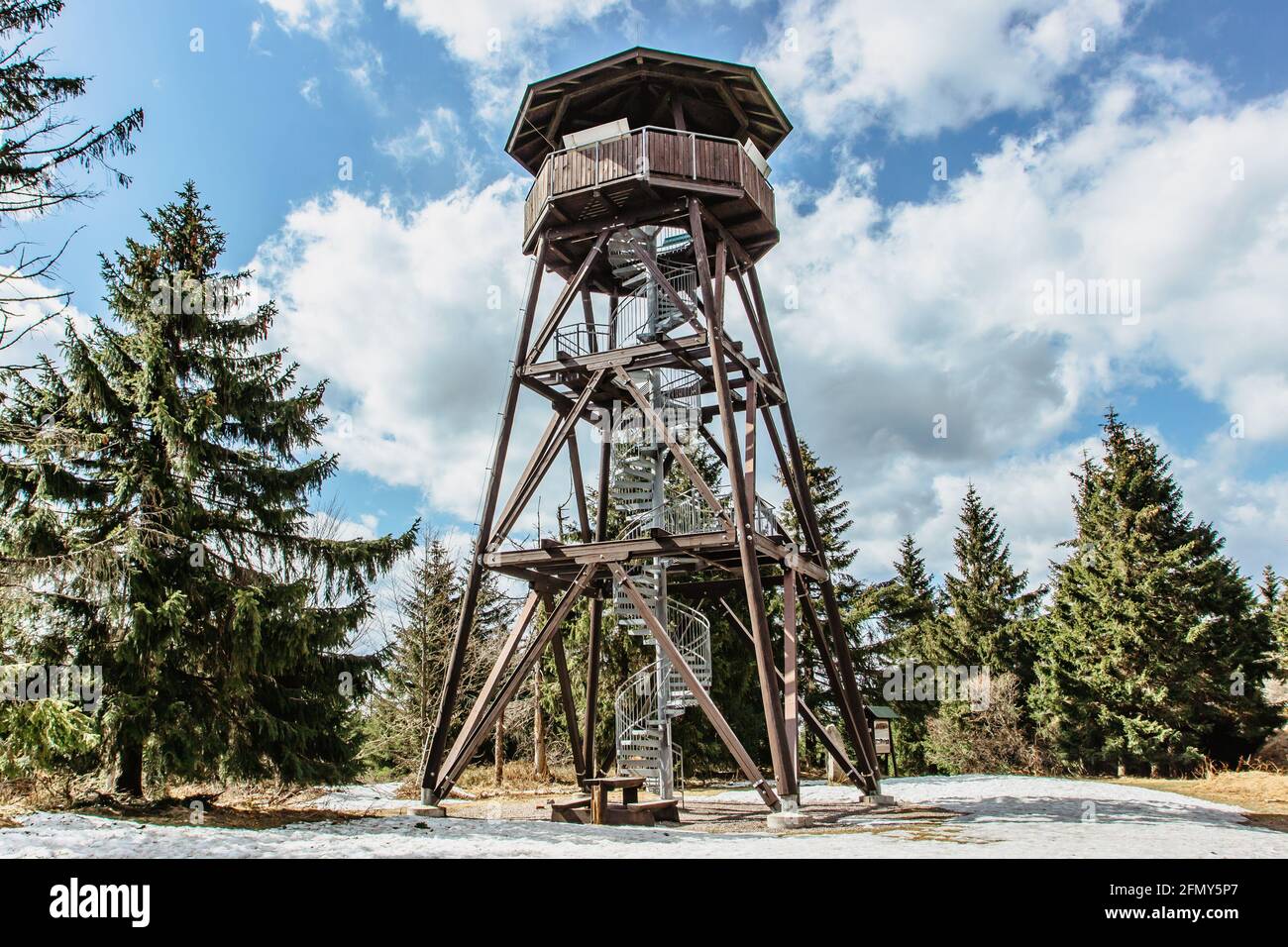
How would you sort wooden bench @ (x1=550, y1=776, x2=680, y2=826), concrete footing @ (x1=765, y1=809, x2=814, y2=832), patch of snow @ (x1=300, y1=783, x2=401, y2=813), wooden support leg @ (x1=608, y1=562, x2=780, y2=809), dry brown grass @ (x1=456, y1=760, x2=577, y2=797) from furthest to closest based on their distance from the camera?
dry brown grass @ (x1=456, y1=760, x2=577, y2=797) < patch of snow @ (x1=300, y1=783, x2=401, y2=813) < wooden bench @ (x1=550, y1=776, x2=680, y2=826) < wooden support leg @ (x1=608, y1=562, x2=780, y2=809) < concrete footing @ (x1=765, y1=809, x2=814, y2=832)

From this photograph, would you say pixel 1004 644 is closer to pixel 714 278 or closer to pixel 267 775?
pixel 714 278

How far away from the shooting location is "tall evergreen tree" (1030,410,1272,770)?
84.8 ft

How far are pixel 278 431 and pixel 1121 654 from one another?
25.8 m

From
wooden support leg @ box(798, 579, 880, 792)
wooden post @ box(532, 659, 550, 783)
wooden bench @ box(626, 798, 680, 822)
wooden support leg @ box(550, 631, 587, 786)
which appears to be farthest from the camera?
wooden post @ box(532, 659, 550, 783)

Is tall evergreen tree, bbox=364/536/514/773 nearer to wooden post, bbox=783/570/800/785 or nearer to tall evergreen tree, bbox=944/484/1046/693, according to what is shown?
wooden post, bbox=783/570/800/785

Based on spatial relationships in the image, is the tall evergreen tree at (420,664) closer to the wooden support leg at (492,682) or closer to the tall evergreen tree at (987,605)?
the wooden support leg at (492,682)

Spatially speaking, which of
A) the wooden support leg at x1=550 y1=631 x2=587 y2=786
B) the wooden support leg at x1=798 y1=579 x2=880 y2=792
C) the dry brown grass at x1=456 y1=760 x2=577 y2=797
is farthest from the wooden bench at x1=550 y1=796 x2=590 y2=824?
the dry brown grass at x1=456 y1=760 x2=577 y2=797

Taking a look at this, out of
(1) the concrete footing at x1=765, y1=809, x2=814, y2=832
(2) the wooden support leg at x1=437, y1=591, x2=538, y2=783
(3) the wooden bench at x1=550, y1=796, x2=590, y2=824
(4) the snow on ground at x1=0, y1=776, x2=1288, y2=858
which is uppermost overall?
(2) the wooden support leg at x1=437, y1=591, x2=538, y2=783

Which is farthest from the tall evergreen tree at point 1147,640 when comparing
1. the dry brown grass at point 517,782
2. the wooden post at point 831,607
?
the dry brown grass at point 517,782

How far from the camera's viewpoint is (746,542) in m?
13.4

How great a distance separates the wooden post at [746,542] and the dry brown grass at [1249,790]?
25.3 ft

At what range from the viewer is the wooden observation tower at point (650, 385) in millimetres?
14430

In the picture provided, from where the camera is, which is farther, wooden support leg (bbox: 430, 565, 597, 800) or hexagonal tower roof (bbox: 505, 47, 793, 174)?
hexagonal tower roof (bbox: 505, 47, 793, 174)

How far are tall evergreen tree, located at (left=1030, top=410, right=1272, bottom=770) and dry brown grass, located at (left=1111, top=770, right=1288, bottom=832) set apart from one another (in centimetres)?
193
